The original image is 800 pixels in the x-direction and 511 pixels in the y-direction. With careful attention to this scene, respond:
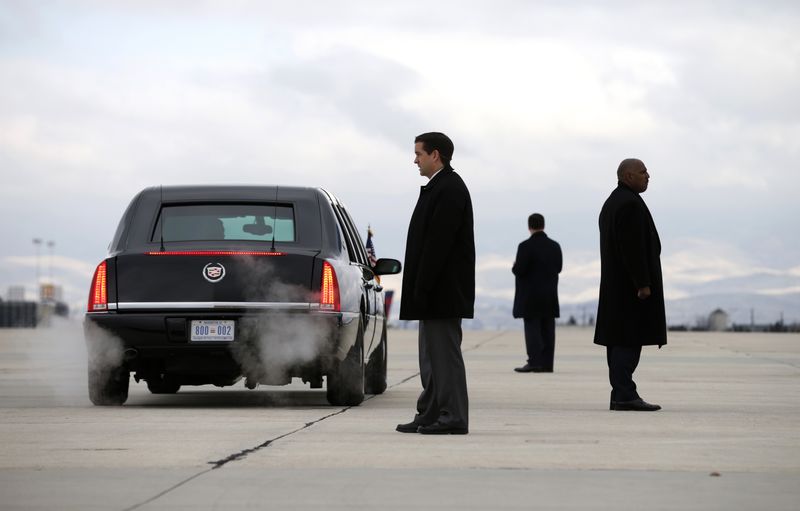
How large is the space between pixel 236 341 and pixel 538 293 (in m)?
8.86

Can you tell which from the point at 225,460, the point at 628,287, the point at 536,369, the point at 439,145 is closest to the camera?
the point at 225,460

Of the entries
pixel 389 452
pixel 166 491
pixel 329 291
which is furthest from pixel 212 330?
pixel 166 491

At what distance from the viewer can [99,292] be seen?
496 inches

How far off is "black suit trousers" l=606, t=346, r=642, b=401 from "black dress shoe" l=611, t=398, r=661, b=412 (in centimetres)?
4

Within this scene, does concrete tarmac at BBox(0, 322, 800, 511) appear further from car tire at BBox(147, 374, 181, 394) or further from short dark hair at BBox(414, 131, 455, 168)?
short dark hair at BBox(414, 131, 455, 168)

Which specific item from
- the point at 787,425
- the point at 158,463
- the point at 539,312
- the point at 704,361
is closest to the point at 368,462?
the point at 158,463

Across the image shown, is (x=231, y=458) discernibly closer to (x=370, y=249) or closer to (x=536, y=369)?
(x=370, y=249)

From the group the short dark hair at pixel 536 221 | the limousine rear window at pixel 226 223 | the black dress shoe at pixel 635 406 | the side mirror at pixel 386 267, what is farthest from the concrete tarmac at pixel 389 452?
the short dark hair at pixel 536 221

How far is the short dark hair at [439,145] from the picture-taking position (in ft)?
34.4

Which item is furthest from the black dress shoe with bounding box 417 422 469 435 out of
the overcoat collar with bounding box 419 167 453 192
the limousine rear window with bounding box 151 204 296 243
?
the limousine rear window with bounding box 151 204 296 243

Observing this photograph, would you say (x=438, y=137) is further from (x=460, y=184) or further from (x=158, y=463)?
(x=158, y=463)

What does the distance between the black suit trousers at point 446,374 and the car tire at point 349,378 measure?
2372 mm

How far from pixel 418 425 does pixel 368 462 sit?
1.89 m

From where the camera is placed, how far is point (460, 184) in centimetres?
1040
